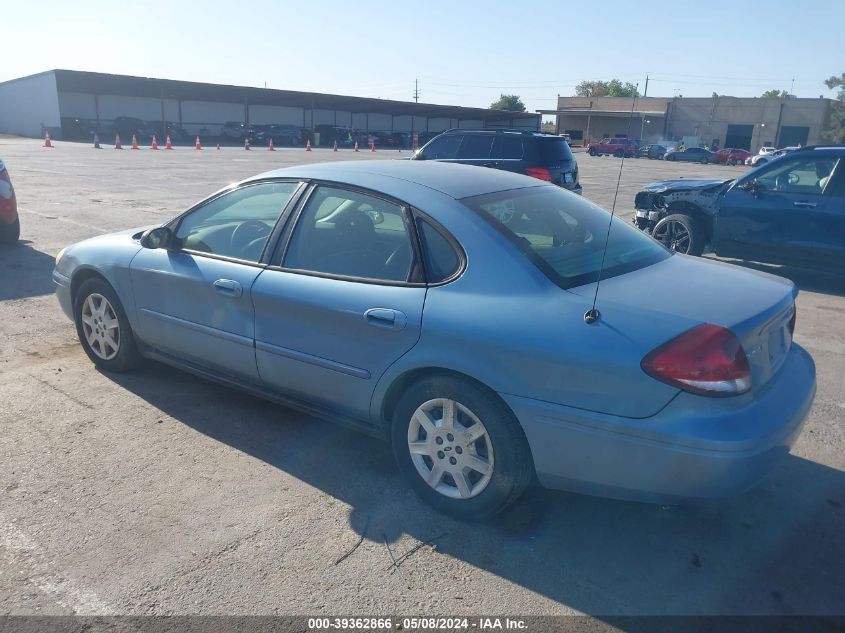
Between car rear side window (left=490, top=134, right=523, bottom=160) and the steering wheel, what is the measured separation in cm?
879

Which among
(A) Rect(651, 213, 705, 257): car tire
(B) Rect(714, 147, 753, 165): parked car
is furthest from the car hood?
(B) Rect(714, 147, 753, 165): parked car

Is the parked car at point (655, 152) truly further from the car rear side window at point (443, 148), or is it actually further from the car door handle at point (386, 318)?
the car door handle at point (386, 318)

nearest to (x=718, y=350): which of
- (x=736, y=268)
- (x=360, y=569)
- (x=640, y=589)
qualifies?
(x=640, y=589)

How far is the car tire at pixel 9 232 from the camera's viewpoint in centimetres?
893

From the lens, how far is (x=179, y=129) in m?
50.6

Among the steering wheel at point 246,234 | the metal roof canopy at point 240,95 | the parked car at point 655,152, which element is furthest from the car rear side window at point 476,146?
the parked car at point 655,152

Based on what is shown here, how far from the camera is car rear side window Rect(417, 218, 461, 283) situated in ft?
10.7

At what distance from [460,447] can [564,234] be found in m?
1.28

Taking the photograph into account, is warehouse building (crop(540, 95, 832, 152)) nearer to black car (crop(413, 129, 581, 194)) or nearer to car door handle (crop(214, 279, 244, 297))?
black car (crop(413, 129, 581, 194))

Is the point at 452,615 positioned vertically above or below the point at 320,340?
below

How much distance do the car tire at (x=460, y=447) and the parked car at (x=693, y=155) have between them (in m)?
53.6

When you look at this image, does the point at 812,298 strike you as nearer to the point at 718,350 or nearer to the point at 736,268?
the point at 736,268

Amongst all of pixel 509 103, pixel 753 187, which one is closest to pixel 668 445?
pixel 753 187

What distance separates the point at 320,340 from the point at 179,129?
51.9m
